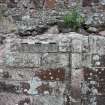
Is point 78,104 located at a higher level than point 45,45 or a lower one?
lower

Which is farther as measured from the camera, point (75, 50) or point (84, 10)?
point (84, 10)

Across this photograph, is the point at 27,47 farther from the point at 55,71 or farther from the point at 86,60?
the point at 86,60

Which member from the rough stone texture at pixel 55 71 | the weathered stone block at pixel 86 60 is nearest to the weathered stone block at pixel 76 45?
the rough stone texture at pixel 55 71

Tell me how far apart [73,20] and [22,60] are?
3.62 feet

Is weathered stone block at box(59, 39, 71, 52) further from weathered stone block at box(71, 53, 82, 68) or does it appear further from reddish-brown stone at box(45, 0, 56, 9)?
reddish-brown stone at box(45, 0, 56, 9)

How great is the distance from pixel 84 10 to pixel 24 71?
1.55 m

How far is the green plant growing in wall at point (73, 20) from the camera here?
21.5 feet

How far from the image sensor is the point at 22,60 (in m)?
6.33

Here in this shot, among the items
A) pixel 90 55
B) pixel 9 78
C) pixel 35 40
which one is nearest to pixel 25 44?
pixel 35 40

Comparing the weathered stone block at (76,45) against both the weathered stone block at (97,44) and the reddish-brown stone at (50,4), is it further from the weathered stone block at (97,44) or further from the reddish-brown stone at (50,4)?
the reddish-brown stone at (50,4)

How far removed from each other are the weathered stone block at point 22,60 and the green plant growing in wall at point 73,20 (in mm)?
792

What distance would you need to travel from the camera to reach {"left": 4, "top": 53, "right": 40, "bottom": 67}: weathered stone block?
6.30 metres

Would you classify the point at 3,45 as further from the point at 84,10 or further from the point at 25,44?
the point at 84,10

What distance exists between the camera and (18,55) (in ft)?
20.8
